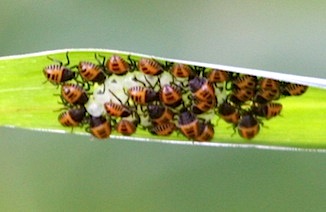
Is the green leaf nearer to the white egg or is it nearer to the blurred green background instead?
the white egg

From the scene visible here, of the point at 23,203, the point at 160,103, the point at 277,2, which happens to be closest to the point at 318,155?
the point at 277,2

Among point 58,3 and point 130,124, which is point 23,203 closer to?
point 58,3

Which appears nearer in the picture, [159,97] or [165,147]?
[159,97]

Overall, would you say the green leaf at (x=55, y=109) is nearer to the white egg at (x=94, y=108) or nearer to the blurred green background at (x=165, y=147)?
the white egg at (x=94, y=108)

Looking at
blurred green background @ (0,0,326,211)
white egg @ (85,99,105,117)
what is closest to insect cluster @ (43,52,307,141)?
white egg @ (85,99,105,117)

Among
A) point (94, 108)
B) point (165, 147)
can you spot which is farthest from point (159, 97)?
point (165, 147)

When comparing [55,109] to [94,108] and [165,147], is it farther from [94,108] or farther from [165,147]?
[165,147]

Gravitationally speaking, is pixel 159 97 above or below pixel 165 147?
above
